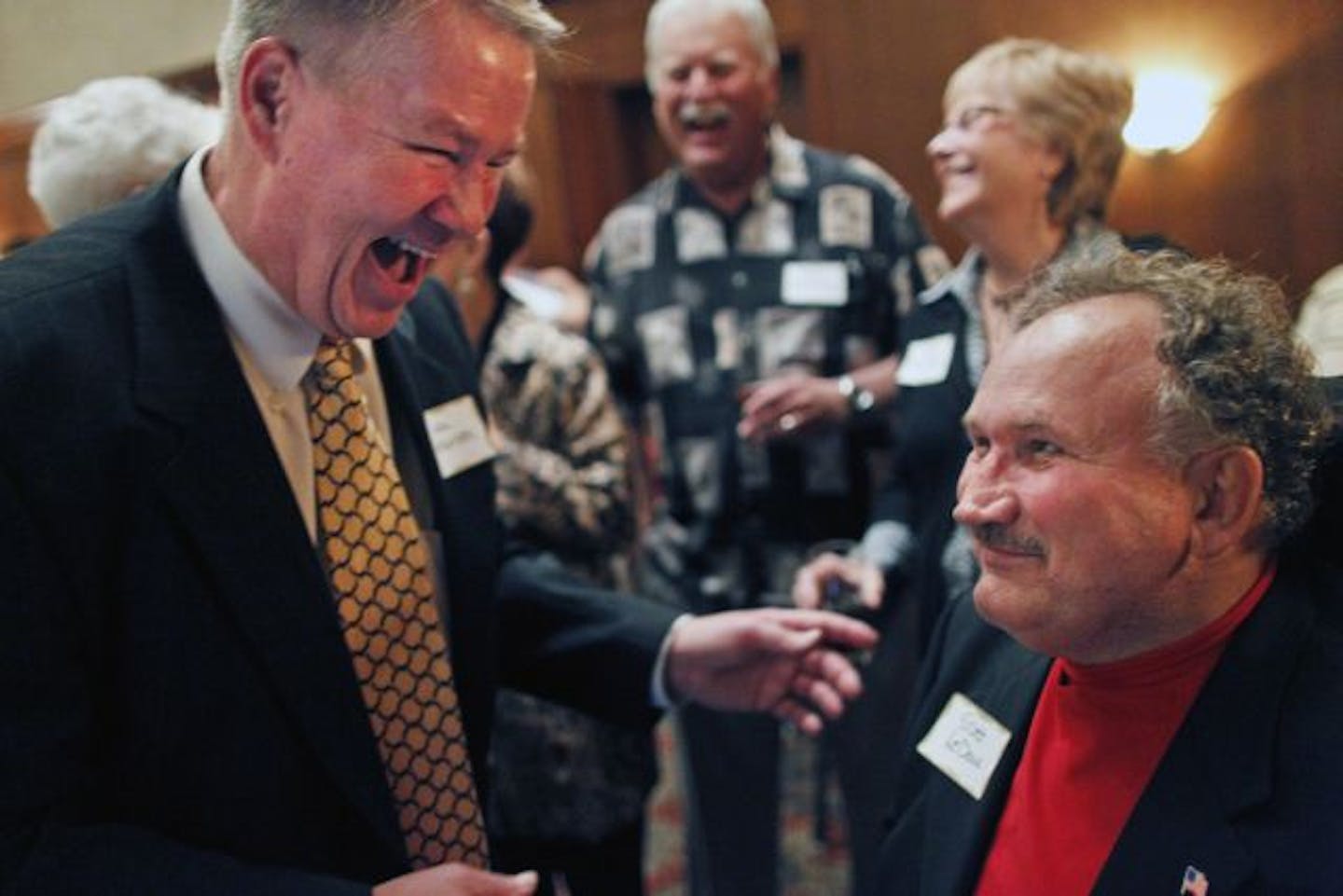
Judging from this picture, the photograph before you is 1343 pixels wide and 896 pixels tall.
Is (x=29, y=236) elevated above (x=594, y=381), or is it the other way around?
(x=29, y=236)

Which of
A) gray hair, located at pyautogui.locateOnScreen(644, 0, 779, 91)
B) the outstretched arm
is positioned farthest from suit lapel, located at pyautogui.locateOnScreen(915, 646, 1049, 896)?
gray hair, located at pyautogui.locateOnScreen(644, 0, 779, 91)

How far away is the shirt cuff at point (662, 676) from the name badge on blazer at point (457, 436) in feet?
1.29

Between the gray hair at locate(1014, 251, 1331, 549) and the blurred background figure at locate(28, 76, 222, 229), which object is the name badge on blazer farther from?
the gray hair at locate(1014, 251, 1331, 549)

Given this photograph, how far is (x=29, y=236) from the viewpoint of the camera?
283cm

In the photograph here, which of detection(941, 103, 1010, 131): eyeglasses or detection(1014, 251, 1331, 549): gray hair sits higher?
detection(941, 103, 1010, 131): eyeglasses

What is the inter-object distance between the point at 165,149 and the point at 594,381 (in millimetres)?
965

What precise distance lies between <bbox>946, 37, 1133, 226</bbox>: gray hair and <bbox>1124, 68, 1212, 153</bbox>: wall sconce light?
0.9 inches

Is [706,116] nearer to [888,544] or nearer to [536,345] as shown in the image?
[536,345]

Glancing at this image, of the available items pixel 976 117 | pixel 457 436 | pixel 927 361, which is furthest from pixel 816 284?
pixel 457 436

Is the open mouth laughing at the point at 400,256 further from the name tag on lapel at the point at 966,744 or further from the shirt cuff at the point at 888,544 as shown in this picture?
the shirt cuff at the point at 888,544

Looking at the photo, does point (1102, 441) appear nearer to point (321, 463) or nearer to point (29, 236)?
point (321, 463)

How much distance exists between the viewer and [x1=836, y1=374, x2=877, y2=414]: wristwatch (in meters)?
2.53

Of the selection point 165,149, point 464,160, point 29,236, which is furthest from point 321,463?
point 29,236

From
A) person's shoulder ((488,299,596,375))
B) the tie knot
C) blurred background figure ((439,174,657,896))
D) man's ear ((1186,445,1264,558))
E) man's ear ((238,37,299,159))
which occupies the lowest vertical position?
blurred background figure ((439,174,657,896))
